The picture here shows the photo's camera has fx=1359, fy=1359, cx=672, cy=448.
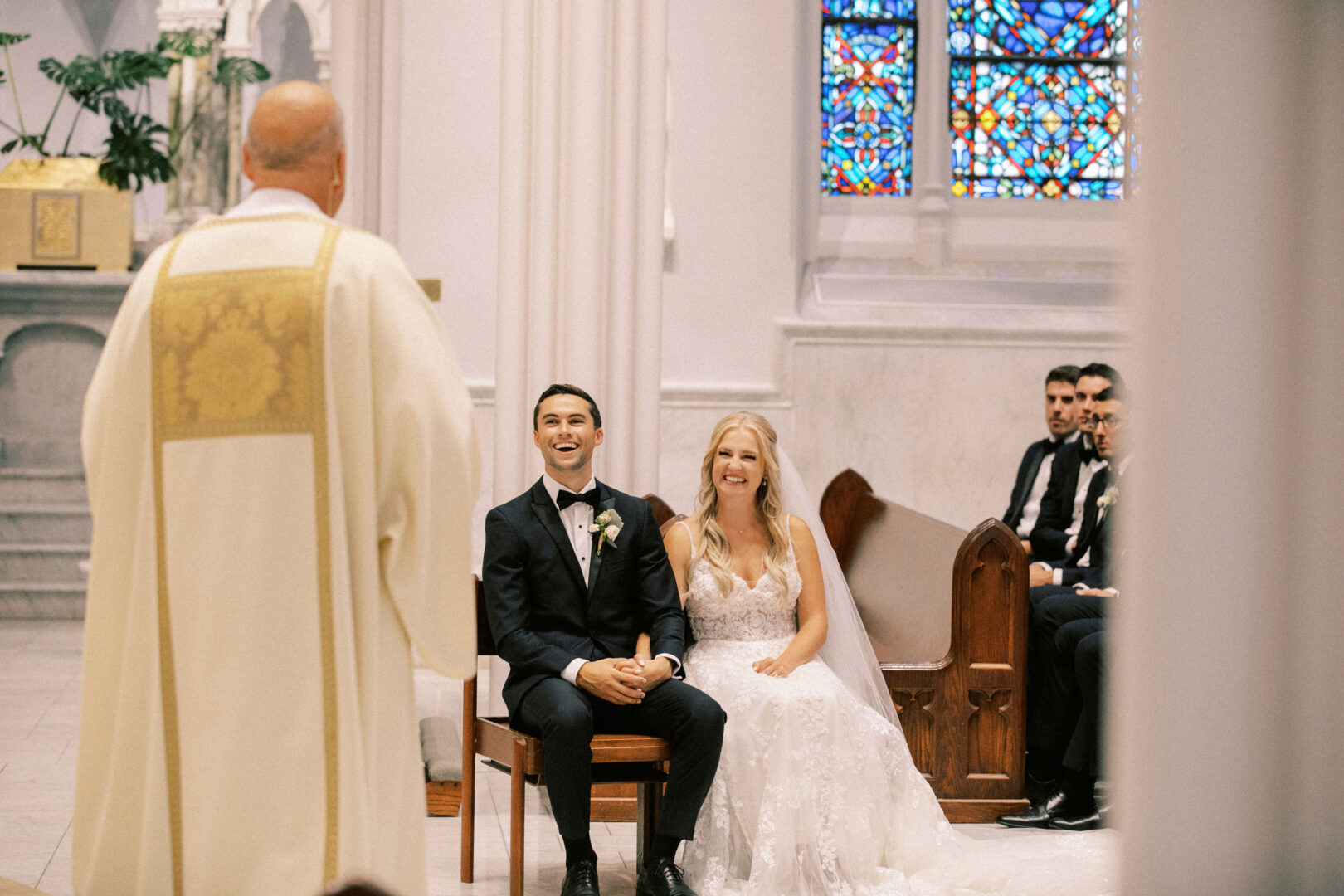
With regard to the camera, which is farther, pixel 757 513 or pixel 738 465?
pixel 757 513

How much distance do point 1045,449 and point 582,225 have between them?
265cm

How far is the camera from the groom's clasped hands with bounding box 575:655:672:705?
4.04 meters

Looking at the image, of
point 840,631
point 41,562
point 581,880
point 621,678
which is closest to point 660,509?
point 840,631

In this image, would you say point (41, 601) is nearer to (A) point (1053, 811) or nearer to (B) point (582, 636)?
(B) point (582, 636)

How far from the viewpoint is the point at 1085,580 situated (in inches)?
223

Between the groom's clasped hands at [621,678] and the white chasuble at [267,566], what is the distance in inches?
64.3

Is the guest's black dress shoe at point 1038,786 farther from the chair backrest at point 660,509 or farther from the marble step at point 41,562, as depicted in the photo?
the marble step at point 41,562

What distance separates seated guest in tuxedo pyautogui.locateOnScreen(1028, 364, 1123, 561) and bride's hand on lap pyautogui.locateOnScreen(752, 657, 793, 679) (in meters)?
2.07

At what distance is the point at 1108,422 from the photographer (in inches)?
222

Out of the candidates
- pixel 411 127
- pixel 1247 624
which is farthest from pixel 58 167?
pixel 1247 624

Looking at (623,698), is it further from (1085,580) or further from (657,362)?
(1085,580)

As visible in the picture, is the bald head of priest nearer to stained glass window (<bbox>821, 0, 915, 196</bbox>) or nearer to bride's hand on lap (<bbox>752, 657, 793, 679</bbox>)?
bride's hand on lap (<bbox>752, 657, 793, 679</bbox>)

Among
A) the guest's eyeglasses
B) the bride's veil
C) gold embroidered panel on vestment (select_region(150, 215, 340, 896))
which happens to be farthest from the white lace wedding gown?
gold embroidered panel on vestment (select_region(150, 215, 340, 896))

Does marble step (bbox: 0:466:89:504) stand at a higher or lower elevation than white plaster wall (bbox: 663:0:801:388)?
lower
